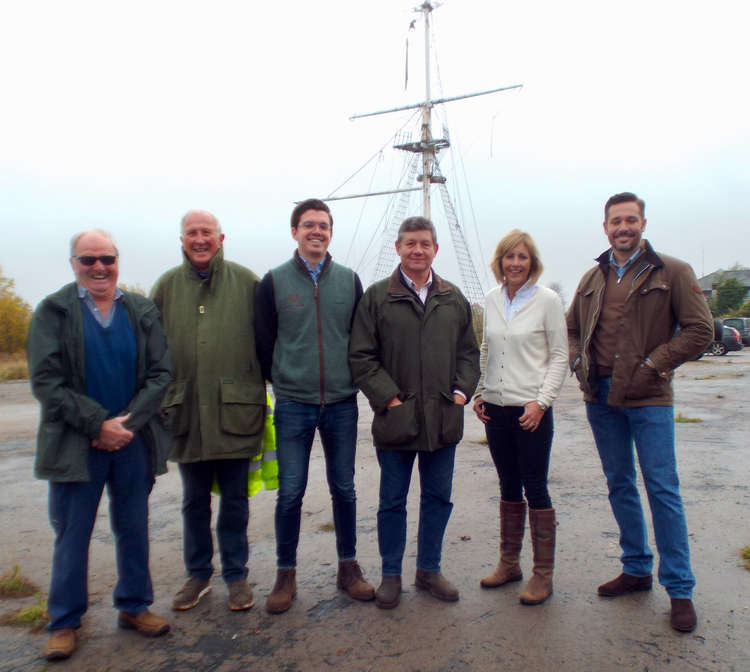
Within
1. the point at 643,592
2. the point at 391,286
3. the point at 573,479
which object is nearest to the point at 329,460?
the point at 391,286

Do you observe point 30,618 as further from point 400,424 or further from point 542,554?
point 542,554

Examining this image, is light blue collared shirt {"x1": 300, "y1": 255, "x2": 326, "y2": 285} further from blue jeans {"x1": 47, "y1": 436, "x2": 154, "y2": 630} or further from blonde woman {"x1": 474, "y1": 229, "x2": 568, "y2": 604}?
blue jeans {"x1": 47, "y1": 436, "x2": 154, "y2": 630}

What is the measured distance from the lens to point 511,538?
3820 mm

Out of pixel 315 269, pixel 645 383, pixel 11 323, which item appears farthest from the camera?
pixel 11 323

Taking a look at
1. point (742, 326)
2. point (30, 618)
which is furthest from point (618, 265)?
point (742, 326)

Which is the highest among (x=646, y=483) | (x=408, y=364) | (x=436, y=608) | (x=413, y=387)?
(x=408, y=364)

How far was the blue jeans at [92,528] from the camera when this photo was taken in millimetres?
3137

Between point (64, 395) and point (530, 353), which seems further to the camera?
point (530, 353)

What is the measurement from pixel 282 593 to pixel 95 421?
142 centimetres

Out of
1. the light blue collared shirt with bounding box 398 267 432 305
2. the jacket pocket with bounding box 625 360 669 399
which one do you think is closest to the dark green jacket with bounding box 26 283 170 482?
the light blue collared shirt with bounding box 398 267 432 305

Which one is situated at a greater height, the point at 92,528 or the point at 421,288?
the point at 421,288

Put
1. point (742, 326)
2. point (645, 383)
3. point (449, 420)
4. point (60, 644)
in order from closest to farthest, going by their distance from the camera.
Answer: point (60, 644) < point (645, 383) < point (449, 420) < point (742, 326)

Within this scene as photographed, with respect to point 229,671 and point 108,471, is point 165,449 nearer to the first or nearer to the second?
point 108,471

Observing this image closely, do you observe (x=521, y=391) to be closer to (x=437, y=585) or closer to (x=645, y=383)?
(x=645, y=383)
